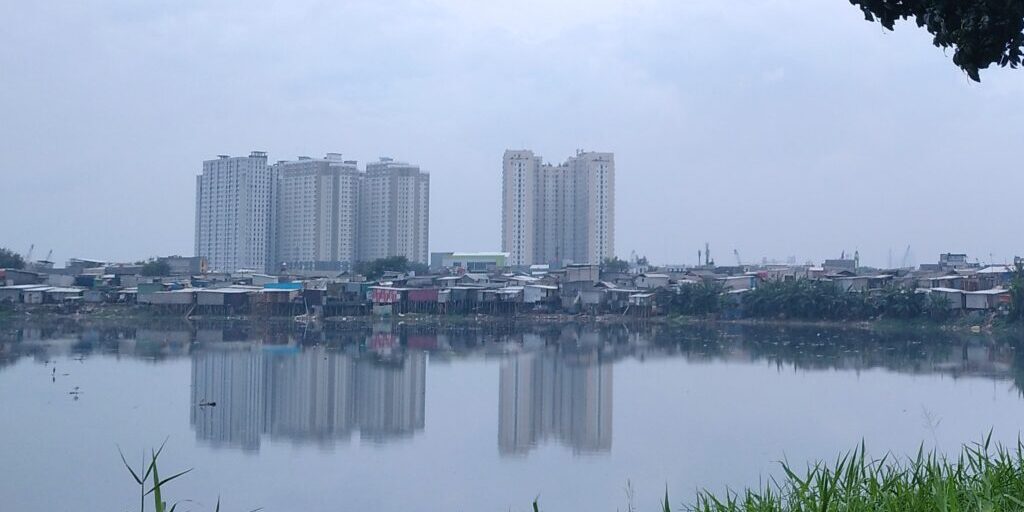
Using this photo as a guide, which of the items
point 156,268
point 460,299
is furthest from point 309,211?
point 460,299

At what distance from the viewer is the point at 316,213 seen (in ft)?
95.1

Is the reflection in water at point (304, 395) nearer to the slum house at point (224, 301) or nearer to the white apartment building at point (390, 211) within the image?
the slum house at point (224, 301)

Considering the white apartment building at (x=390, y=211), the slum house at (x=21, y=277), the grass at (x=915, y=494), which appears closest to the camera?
the grass at (x=915, y=494)

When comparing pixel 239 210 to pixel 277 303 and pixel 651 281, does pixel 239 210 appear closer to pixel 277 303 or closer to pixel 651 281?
pixel 277 303

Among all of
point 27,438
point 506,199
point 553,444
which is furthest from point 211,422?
point 506,199

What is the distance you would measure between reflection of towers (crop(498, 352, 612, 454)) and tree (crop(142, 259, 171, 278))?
Result: 12959 mm

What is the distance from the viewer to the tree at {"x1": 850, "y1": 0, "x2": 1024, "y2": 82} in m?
1.90

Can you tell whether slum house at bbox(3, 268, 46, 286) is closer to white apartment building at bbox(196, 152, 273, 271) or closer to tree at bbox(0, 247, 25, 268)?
tree at bbox(0, 247, 25, 268)

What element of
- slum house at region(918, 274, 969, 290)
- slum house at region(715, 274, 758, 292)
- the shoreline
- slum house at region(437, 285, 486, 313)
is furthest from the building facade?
slum house at region(918, 274, 969, 290)

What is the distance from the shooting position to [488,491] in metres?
5.51

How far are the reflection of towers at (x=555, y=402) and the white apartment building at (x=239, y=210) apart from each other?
1871 centimetres

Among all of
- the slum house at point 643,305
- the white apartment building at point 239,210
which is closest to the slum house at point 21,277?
the white apartment building at point 239,210

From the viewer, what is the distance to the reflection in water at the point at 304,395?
24.7 ft

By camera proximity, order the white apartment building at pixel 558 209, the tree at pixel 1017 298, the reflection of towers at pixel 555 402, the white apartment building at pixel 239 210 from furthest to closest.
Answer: the white apartment building at pixel 239 210 < the white apartment building at pixel 558 209 < the tree at pixel 1017 298 < the reflection of towers at pixel 555 402
